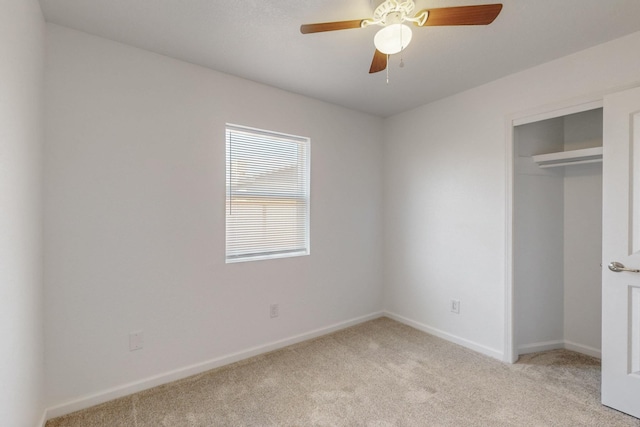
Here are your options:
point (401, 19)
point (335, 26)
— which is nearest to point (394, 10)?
point (401, 19)

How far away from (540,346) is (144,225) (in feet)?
11.7

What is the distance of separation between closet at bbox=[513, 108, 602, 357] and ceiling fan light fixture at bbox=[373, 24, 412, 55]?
1.73 meters

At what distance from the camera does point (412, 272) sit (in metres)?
Result: 3.43

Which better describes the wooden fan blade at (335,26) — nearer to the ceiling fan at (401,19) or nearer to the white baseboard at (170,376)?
the ceiling fan at (401,19)

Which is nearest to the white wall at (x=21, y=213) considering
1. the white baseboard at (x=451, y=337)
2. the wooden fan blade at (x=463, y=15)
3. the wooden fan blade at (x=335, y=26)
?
the wooden fan blade at (x=335, y=26)

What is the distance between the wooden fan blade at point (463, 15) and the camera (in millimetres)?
1336

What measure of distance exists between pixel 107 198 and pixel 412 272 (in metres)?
2.95

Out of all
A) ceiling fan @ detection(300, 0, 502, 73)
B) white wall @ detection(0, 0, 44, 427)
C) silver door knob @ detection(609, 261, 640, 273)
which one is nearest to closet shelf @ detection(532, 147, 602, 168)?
silver door knob @ detection(609, 261, 640, 273)

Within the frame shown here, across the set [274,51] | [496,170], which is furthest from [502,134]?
[274,51]

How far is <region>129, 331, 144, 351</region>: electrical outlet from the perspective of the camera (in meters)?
2.12

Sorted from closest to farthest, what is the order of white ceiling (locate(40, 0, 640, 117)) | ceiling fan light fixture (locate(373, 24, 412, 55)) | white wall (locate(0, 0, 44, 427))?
white wall (locate(0, 0, 44, 427)), ceiling fan light fixture (locate(373, 24, 412, 55)), white ceiling (locate(40, 0, 640, 117))

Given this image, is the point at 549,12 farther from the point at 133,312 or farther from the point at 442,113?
the point at 133,312

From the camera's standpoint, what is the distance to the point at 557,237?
2.87 metres

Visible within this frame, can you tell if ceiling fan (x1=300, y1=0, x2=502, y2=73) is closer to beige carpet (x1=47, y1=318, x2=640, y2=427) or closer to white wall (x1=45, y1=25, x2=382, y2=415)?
white wall (x1=45, y1=25, x2=382, y2=415)
